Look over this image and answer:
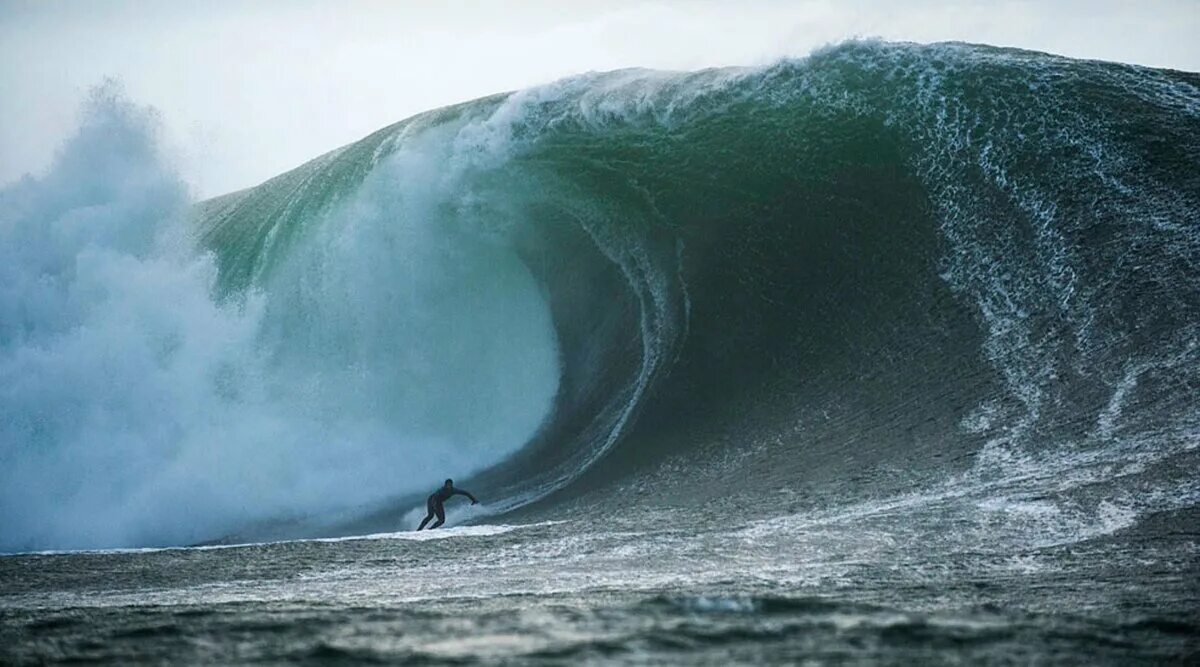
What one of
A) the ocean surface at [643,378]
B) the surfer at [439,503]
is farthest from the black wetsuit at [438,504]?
the ocean surface at [643,378]

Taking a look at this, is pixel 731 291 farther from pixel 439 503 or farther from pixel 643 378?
pixel 439 503

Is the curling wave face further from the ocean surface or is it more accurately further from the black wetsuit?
the black wetsuit

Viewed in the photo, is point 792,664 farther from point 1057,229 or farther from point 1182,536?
point 1057,229

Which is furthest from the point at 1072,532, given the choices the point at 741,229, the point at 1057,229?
the point at 741,229

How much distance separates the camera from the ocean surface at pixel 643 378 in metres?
3.45

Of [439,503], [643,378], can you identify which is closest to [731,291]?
[643,378]

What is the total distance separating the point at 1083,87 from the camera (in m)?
13.2

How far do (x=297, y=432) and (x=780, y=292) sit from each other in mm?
7317

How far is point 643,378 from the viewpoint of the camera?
1310 centimetres

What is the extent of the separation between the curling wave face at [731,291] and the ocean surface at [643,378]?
0.05m

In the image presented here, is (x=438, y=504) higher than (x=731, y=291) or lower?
lower

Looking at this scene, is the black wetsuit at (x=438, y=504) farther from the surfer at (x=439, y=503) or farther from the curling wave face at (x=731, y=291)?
the curling wave face at (x=731, y=291)

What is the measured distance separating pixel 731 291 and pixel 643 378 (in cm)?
162

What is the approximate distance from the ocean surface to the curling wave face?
0.05 metres
